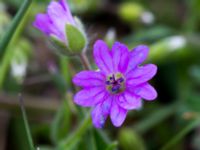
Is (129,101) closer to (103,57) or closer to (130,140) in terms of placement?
(103,57)

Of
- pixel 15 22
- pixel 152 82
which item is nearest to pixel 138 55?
pixel 15 22

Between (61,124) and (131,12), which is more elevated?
(131,12)

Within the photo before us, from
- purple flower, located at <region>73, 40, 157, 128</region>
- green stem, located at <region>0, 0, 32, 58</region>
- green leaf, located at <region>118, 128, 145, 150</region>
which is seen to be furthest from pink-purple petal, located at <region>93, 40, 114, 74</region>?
green leaf, located at <region>118, 128, 145, 150</region>

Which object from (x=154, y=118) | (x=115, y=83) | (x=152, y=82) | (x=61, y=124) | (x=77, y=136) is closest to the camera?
(x=115, y=83)

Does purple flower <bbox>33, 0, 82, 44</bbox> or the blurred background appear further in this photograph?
the blurred background

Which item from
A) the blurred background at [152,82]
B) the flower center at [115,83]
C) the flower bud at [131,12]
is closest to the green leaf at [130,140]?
the blurred background at [152,82]

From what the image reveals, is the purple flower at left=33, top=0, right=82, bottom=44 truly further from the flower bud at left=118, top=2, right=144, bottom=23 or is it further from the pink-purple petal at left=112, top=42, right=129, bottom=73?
the flower bud at left=118, top=2, right=144, bottom=23

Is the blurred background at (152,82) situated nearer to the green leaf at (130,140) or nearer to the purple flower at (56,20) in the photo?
the green leaf at (130,140)
